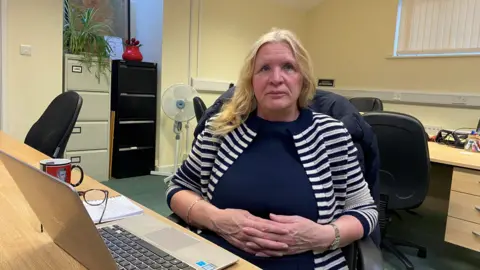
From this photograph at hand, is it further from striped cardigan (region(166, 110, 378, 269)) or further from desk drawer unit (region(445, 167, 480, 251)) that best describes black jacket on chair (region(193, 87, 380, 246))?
desk drawer unit (region(445, 167, 480, 251))

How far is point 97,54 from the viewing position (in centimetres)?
378

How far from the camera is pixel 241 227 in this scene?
3.61 feet

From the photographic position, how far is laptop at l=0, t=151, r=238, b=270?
0.60 meters

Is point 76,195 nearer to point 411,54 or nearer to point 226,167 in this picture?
point 226,167

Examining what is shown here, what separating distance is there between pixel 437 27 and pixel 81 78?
4.10 metres

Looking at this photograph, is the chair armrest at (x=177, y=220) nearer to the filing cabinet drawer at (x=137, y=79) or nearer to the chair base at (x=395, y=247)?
the chair base at (x=395, y=247)

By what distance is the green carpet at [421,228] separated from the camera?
8.25 feet

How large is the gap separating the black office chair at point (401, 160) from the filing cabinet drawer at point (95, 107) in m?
2.77

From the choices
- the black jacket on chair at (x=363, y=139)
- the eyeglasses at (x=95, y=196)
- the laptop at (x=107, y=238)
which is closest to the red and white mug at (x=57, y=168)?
the eyeglasses at (x=95, y=196)

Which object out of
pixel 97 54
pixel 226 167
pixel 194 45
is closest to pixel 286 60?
pixel 226 167

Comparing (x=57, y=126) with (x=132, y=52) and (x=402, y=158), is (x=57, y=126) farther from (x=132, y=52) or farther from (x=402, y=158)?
(x=132, y=52)

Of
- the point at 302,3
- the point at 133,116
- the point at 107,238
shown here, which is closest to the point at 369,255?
the point at 107,238


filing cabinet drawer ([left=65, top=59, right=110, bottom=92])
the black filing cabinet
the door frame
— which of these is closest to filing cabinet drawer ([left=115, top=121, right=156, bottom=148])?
the black filing cabinet

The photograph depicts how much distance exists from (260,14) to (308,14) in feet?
3.18
